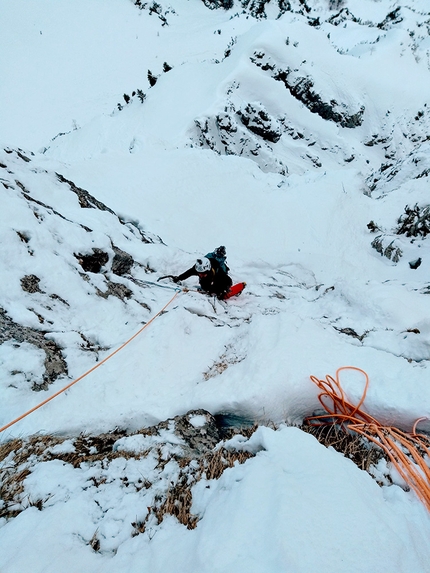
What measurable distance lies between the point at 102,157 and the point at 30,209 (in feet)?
19.3

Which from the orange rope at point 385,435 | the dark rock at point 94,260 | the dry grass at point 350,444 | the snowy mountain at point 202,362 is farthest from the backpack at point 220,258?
the dry grass at point 350,444

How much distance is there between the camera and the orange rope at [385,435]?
1883 millimetres

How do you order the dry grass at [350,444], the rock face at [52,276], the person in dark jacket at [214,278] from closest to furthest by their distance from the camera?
the dry grass at [350,444] < the rock face at [52,276] < the person in dark jacket at [214,278]

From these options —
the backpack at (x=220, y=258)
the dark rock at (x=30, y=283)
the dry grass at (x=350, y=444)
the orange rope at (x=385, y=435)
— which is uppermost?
the backpack at (x=220, y=258)

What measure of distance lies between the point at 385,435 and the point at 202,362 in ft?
5.56

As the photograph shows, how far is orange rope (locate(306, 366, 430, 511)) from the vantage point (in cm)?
188

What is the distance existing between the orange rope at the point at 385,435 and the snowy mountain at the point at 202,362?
47 millimetres

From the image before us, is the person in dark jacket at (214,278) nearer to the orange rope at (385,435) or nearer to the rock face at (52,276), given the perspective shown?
the rock face at (52,276)

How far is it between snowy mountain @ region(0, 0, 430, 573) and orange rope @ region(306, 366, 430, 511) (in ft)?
0.15

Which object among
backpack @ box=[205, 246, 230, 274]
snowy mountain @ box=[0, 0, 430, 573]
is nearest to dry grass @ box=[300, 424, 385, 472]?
snowy mountain @ box=[0, 0, 430, 573]

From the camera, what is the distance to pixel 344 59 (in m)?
16.4

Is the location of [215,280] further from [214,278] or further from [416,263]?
[416,263]

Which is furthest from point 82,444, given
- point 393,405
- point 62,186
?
point 62,186

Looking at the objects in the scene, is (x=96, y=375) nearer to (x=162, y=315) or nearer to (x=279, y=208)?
(x=162, y=315)
